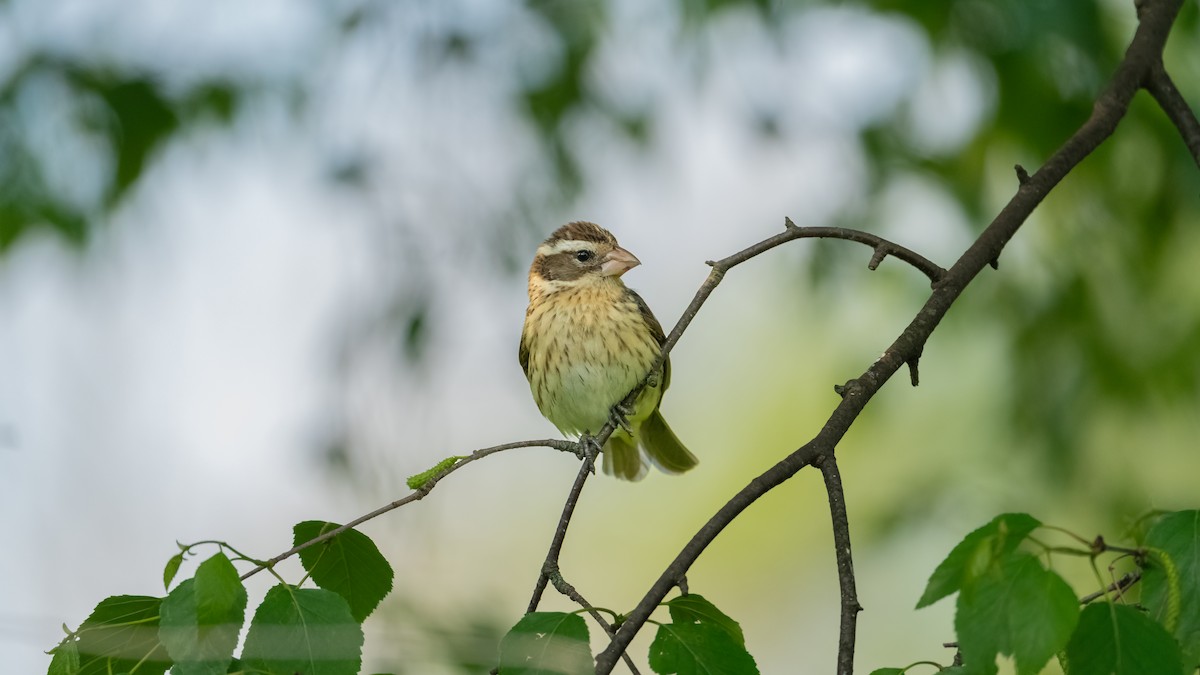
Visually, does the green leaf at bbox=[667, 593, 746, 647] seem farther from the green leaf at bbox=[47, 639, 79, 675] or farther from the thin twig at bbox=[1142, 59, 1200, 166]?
the thin twig at bbox=[1142, 59, 1200, 166]

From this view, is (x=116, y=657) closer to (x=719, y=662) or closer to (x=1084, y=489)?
(x=719, y=662)

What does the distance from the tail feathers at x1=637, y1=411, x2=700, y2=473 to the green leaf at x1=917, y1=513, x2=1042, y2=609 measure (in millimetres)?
3451

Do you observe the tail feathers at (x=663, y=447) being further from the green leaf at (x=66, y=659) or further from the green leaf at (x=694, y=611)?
the green leaf at (x=66, y=659)

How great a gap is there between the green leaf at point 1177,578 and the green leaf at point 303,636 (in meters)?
1.11

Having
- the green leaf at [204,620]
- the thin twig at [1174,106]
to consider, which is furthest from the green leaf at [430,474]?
the thin twig at [1174,106]

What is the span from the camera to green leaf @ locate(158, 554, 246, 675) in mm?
1779

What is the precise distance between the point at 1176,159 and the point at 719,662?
11.6ft

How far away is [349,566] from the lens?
6.99 feet

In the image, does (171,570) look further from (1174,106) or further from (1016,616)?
(1174,106)

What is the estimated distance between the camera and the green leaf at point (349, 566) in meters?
2.12

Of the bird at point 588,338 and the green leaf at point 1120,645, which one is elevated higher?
the bird at point 588,338

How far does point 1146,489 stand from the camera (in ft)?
17.4

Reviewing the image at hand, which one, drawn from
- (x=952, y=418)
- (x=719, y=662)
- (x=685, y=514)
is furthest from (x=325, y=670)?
(x=685, y=514)

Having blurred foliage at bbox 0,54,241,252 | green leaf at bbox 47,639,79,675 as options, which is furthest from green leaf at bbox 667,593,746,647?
blurred foliage at bbox 0,54,241,252
